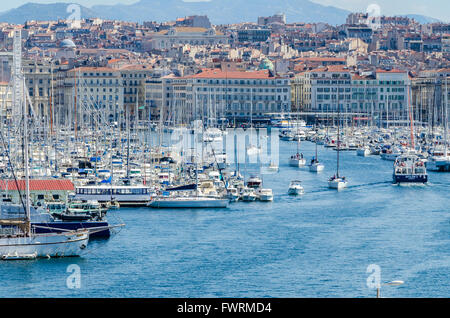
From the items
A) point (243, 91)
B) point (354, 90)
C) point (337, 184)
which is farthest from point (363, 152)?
point (354, 90)

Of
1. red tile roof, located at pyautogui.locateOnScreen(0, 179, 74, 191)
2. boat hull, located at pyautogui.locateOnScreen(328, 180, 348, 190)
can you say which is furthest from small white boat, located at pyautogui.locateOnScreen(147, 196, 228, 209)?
boat hull, located at pyautogui.locateOnScreen(328, 180, 348, 190)

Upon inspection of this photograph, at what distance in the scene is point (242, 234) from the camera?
12.0 m

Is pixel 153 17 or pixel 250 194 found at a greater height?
pixel 153 17

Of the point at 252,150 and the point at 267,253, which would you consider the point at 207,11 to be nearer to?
the point at 252,150

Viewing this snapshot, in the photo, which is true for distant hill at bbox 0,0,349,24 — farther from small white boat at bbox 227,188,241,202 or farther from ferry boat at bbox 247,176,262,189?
small white boat at bbox 227,188,241,202

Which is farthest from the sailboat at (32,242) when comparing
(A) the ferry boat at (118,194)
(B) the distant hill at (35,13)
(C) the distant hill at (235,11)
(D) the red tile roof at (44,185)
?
(C) the distant hill at (235,11)

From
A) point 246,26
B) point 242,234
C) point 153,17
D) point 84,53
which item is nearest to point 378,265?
point 242,234

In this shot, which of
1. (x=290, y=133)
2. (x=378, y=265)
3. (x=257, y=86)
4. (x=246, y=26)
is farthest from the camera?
(x=246, y=26)

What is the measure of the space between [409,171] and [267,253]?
30.4 feet

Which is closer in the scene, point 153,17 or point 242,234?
point 242,234

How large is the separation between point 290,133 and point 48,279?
1016 inches

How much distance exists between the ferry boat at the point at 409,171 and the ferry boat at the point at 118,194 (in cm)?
569
